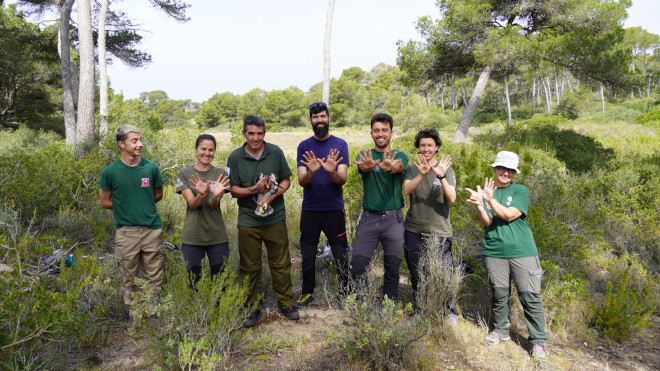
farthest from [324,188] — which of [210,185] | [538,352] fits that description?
[538,352]

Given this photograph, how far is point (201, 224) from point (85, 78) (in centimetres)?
827

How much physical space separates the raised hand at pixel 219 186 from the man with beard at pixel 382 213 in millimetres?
1128

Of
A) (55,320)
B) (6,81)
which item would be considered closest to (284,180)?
(55,320)

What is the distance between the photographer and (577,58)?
1075 centimetres

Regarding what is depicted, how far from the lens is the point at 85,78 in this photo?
29.0ft

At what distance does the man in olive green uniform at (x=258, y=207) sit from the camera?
302 centimetres

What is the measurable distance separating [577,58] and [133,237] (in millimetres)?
12781

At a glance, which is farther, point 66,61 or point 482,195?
point 66,61

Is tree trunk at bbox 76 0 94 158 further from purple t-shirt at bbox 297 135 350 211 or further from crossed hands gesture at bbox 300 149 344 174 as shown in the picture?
crossed hands gesture at bbox 300 149 344 174

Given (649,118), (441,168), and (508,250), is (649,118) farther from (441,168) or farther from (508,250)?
(441,168)

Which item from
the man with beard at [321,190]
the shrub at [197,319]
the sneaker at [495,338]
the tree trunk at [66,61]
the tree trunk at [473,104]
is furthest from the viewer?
the tree trunk at [473,104]

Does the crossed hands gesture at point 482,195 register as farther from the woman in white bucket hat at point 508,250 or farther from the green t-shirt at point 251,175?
the green t-shirt at point 251,175

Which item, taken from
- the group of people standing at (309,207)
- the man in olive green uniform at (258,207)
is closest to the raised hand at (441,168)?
the group of people standing at (309,207)

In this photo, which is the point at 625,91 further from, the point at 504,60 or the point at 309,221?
the point at 309,221
